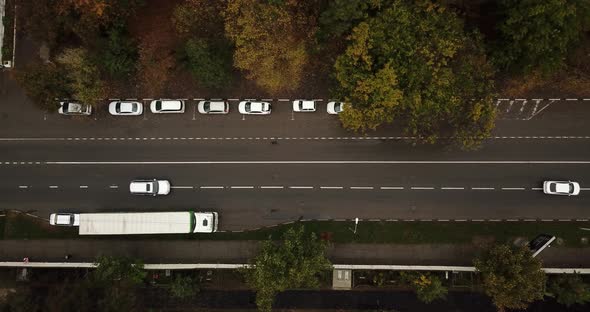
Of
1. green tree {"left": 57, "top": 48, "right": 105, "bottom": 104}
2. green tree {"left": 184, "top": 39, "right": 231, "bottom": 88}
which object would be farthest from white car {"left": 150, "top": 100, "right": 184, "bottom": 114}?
green tree {"left": 57, "top": 48, "right": 105, "bottom": 104}

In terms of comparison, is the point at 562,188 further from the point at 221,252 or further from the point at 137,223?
the point at 137,223

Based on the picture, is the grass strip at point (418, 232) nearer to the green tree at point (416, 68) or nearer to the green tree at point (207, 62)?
the green tree at point (416, 68)

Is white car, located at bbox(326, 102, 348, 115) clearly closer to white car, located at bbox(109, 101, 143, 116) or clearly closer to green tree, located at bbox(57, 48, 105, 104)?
white car, located at bbox(109, 101, 143, 116)

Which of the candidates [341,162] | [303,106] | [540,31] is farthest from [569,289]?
[303,106]

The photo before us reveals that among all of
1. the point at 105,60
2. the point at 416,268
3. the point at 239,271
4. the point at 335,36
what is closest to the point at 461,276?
the point at 416,268

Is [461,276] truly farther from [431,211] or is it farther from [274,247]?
[274,247]

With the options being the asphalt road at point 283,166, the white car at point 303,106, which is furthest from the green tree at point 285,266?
the white car at point 303,106
